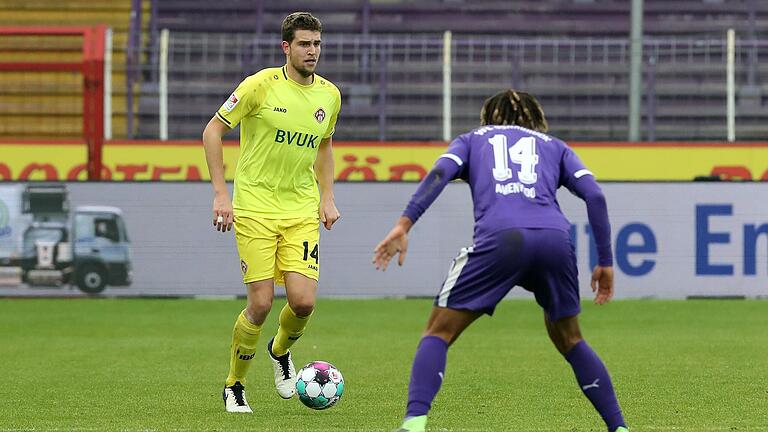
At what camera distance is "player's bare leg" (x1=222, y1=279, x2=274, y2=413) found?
7.51 meters

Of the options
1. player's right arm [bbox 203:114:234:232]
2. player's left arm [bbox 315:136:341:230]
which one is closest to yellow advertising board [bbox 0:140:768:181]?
player's left arm [bbox 315:136:341:230]

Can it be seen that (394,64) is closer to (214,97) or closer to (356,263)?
(214,97)

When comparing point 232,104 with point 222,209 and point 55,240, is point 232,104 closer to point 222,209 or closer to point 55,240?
point 222,209

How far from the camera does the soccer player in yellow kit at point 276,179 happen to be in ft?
24.7

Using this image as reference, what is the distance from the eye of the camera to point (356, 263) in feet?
55.6

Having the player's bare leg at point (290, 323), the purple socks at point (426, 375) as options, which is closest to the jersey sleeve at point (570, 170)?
the purple socks at point (426, 375)

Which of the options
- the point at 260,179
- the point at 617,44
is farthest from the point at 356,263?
the point at 260,179

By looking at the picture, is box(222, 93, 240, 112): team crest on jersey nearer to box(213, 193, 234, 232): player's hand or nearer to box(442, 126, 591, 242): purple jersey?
box(213, 193, 234, 232): player's hand

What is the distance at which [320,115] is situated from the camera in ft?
25.4

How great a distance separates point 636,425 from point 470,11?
58.9 feet

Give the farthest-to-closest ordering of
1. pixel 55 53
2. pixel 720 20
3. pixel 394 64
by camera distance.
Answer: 1. pixel 720 20
2. pixel 55 53
3. pixel 394 64

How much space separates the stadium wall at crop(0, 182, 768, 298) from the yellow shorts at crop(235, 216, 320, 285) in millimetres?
9082

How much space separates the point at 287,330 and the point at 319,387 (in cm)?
57

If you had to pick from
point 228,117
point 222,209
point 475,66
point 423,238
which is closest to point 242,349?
point 222,209
